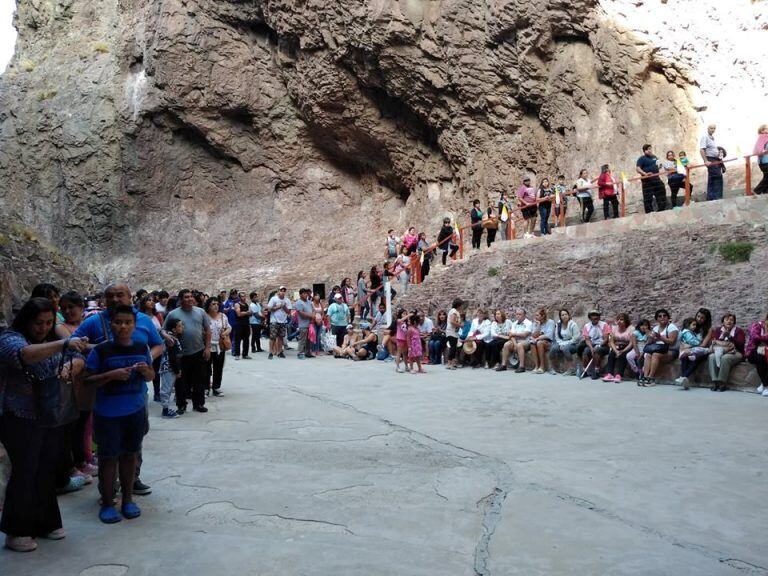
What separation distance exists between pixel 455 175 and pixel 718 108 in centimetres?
1152

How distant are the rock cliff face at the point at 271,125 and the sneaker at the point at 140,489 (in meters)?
21.9

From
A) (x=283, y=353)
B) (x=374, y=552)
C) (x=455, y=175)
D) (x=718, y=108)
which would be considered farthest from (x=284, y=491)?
(x=455, y=175)

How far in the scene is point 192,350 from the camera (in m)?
8.48

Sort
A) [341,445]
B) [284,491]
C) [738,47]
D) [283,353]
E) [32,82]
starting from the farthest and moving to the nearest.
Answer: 1. [32,82]
2. [738,47]
3. [283,353]
4. [341,445]
5. [284,491]

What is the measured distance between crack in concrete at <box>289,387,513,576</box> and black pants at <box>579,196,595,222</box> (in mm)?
11939

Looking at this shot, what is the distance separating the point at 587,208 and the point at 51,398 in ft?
55.2

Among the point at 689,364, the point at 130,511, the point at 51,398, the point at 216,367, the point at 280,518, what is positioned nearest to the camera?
the point at 51,398

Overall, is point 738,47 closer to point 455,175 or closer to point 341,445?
point 455,175

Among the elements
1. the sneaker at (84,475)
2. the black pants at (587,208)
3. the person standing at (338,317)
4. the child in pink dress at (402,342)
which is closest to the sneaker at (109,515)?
the sneaker at (84,475)

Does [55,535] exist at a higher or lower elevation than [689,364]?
lower

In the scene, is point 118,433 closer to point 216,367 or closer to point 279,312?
point 216,367

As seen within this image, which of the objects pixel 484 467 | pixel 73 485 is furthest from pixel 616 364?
pixel 73 485

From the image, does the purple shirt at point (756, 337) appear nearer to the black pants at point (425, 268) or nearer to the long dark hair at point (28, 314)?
the long dark hair at point (28, 314)

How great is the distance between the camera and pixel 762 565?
3.80 meters
